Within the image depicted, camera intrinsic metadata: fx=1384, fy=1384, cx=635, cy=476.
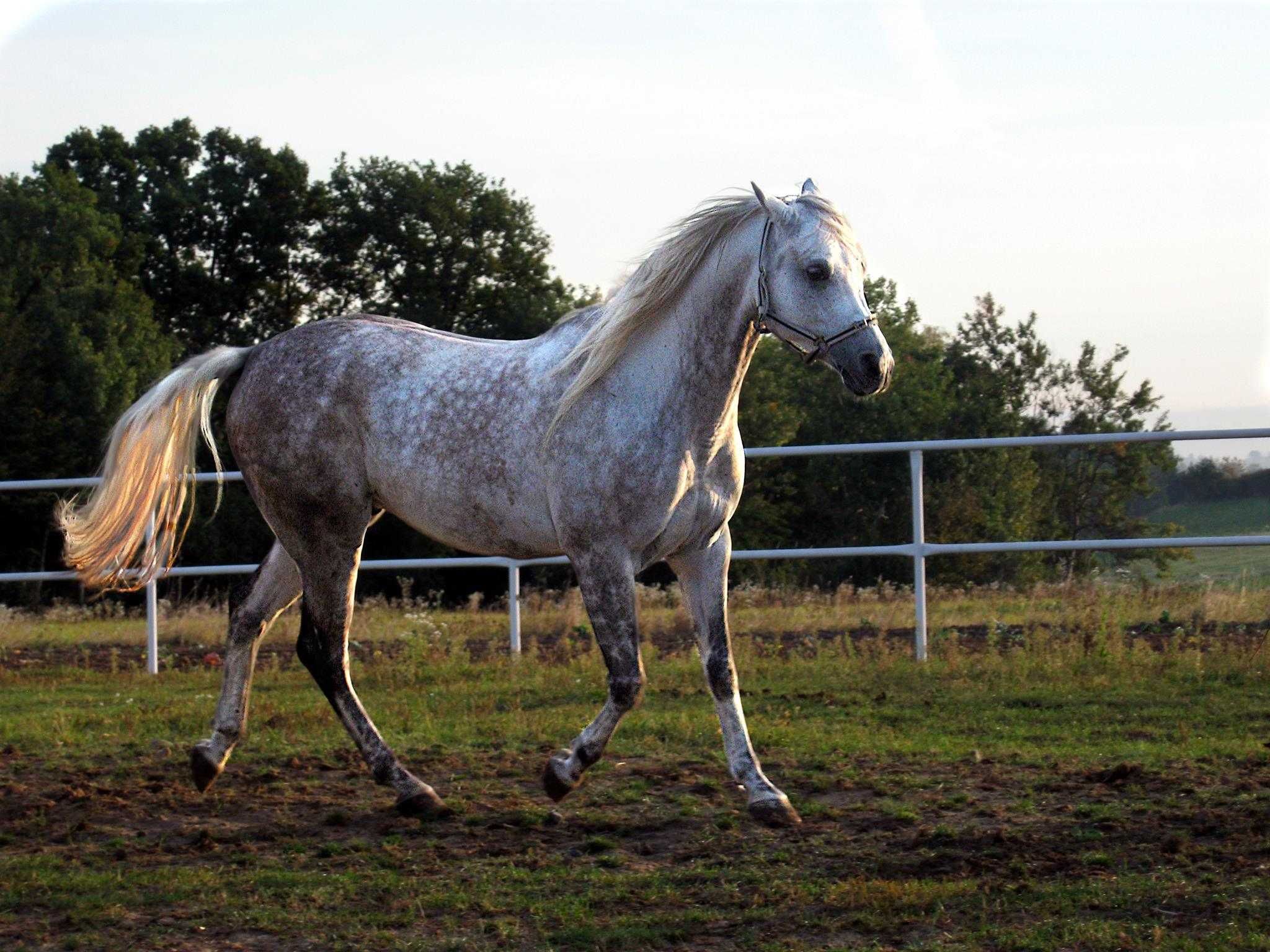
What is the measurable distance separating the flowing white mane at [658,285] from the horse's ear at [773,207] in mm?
63

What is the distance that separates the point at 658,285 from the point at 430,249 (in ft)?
105

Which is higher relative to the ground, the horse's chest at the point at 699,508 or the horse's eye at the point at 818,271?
the horse's eye at the point at 818,271

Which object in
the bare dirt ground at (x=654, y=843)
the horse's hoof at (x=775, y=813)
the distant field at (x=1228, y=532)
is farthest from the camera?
the distant field at (x=1228, y=532)

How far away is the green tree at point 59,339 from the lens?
85.7ft

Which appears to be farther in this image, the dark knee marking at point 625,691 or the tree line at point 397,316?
the tree line at point 397,316

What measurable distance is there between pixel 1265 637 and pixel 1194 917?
16.5 feet

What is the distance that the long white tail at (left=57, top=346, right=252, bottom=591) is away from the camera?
222 inches

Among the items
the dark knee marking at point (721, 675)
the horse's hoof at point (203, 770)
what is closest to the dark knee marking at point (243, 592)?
the horse's hoof at point (203, 770)

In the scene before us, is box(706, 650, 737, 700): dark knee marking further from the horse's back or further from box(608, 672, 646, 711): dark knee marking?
the horse's back

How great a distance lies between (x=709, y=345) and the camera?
4.64 meters

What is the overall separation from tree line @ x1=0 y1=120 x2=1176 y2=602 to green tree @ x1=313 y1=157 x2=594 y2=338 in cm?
7

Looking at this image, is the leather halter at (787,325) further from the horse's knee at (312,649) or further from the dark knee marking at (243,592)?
the dark knee marking at (243,592)

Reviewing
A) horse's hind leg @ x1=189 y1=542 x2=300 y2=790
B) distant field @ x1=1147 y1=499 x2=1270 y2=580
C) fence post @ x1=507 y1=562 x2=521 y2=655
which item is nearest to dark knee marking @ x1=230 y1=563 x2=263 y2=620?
horse's hind leg @ x1=189 y1=542 x2=300 y2=790

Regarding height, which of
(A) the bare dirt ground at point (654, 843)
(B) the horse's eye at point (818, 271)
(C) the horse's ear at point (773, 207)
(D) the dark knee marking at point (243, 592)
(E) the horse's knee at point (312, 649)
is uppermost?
(C) the horse's ear at point (773, 207)
